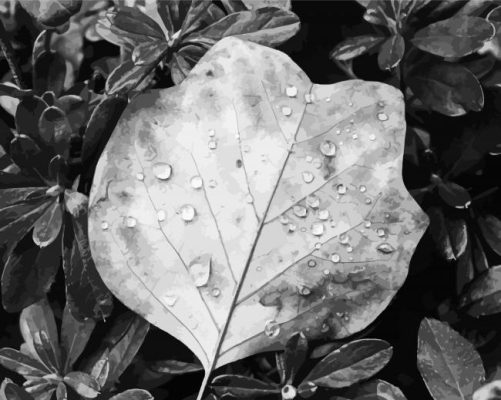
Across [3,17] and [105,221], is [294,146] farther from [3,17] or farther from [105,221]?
[3,17]

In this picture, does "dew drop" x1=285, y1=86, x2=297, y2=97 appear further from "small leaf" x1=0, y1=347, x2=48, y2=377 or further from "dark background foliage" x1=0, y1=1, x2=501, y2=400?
"small leaf" x1=0, y1=347, x2=48, y2=377

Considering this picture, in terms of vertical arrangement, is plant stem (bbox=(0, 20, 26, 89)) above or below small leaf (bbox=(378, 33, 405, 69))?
above

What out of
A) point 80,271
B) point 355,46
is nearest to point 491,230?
point 355,46

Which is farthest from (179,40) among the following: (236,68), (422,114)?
(422,114)

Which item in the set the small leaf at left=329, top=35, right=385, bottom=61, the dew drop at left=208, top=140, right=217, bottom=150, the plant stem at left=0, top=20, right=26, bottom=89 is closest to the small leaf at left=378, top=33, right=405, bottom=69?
the small leaf at left=329, top=35, right=385, bottom=61

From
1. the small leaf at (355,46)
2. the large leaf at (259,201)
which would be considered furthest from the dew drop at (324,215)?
the small leaf at (355,46)

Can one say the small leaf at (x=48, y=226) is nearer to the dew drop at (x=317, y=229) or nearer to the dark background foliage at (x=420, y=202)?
the dark background foliage at (x=420, y=202)
